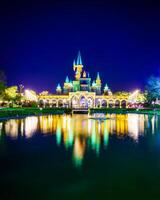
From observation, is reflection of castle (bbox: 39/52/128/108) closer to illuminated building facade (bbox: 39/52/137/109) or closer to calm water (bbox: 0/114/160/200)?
illuminated building facade (bbox: 39/52/137/109)

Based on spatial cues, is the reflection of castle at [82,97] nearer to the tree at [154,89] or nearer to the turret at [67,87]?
the turret at [67,87]

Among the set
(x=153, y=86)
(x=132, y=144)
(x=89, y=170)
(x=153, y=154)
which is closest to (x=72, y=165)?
(x=89, y=170)

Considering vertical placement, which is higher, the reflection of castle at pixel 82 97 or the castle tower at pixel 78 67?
the castle tower at pixel 78 67

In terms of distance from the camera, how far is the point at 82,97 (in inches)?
5738

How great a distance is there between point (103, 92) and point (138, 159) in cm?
14572

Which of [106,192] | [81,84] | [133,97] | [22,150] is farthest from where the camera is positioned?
[81,84]

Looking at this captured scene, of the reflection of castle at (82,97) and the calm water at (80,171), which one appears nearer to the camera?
the calm water at (80,171)

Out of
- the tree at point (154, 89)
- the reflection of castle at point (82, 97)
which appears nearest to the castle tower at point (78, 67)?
the reflection of castle at point (82, 97)

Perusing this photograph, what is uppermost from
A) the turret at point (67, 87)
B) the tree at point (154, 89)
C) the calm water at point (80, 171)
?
the turret at point (67, 87)

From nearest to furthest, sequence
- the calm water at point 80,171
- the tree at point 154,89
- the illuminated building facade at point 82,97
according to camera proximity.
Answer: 1. the calm water at point 80,171
2. the tree at point 154,89
3. the illuminated building facade at point 82,97

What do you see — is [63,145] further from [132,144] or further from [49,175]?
[49,175]

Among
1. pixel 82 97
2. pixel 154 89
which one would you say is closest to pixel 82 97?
pixel 82 97

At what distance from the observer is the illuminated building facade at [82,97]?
142 meters

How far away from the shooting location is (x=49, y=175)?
31.9 ft
